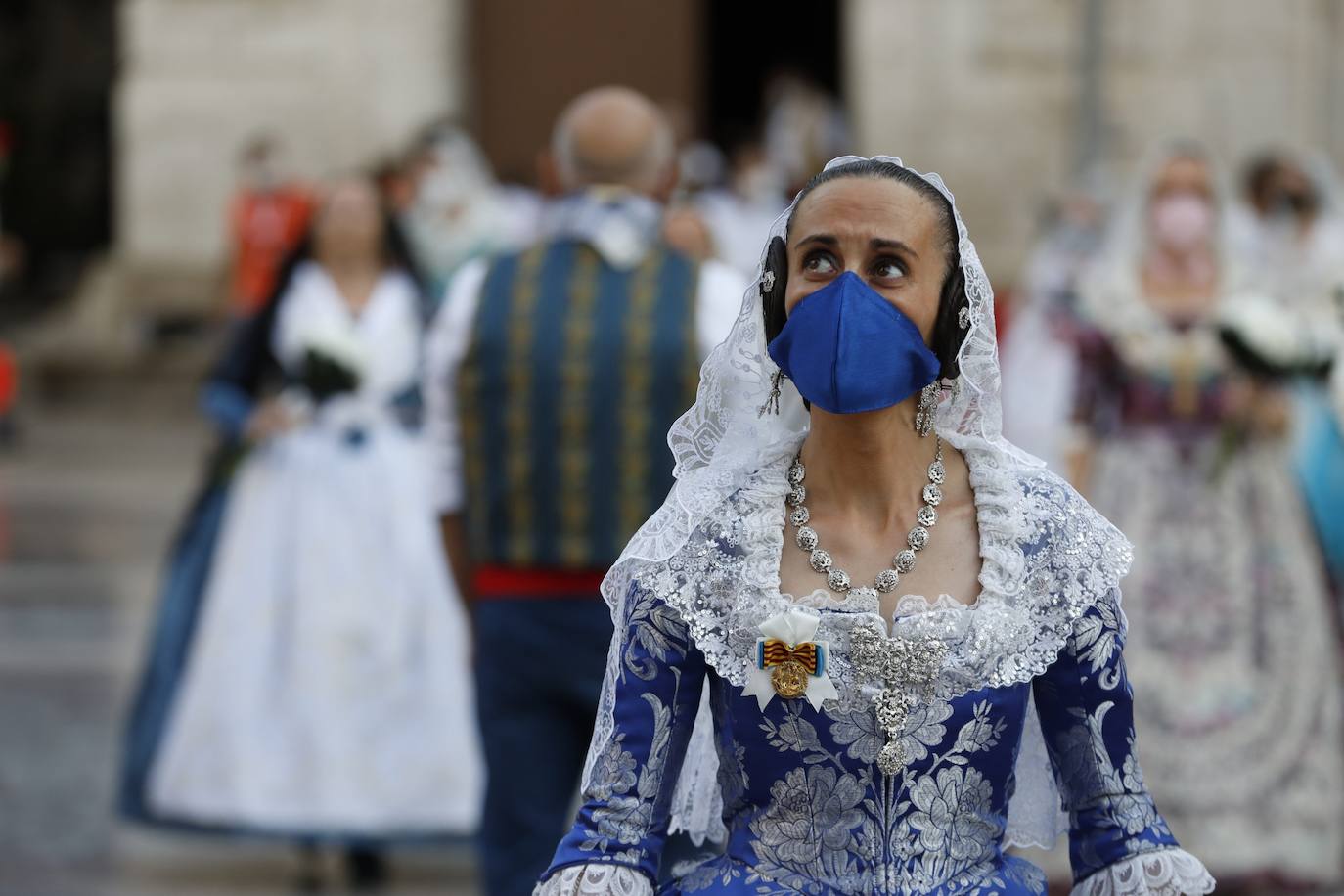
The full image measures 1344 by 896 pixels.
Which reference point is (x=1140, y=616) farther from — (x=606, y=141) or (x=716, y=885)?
(x=716, y=885)

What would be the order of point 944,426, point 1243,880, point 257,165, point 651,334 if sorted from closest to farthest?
point 944,426, point 651,334, point 1243,880, point 257,165

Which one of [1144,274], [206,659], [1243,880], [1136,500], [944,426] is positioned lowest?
[1243,880]

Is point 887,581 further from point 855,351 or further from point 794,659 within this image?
point 855,351

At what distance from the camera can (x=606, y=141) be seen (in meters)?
4.94

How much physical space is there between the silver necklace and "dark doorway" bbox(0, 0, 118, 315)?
18.0m

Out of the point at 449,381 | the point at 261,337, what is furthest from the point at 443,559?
the point at 449,381

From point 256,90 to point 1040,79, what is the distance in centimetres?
530

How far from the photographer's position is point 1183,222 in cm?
704

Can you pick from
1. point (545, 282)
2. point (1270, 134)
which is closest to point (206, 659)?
point (545, 282)

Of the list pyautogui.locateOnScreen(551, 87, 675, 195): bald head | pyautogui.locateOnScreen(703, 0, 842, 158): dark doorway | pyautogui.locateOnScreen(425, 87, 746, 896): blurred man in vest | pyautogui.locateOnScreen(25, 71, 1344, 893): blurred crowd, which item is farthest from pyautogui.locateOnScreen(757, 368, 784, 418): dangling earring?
pyautogui.locateOnScreen(703, 0, 842, 158): dark doorway

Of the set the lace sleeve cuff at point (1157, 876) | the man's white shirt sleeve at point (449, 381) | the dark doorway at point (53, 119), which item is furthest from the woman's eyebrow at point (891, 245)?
the dark doorway at point (53, 119)

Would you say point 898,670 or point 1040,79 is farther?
point 1040,79

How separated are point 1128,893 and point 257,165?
13037 millimetres

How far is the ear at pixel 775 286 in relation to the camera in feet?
9.58
